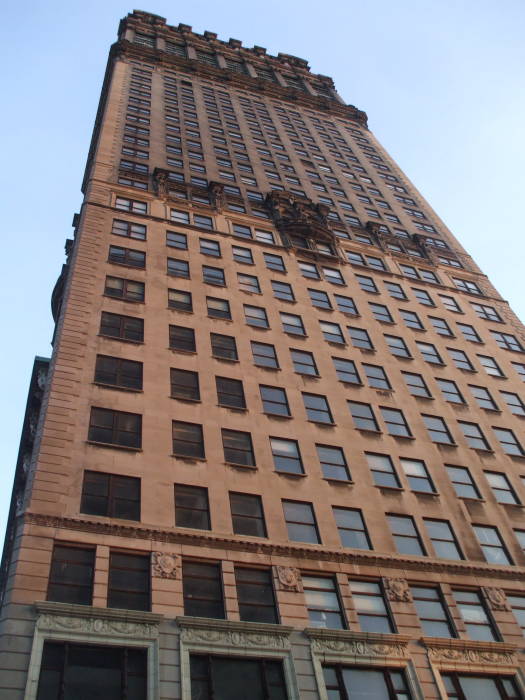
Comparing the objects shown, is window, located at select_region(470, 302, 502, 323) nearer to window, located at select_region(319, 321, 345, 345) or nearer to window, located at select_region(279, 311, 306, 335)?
window, located at select_region(319, 321, 345, 345)

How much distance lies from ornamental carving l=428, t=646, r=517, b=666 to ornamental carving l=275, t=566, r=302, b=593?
213 inches

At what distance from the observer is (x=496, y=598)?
1123 inches

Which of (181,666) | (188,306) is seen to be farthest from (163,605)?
(188,306)

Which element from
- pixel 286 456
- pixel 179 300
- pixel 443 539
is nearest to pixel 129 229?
pixel 179 300

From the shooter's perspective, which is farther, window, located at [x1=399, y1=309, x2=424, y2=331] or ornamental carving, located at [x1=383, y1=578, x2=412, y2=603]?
window, located at [x1=399, y1=309, x2=424, y2=331]

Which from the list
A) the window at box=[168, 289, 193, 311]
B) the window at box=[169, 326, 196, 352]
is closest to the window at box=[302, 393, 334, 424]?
the window at box=[169, 326, 196, 352]

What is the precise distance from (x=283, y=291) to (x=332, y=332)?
4.47m

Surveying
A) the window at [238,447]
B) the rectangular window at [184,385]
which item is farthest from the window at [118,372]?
the window at [238,447]

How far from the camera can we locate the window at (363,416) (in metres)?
35.5

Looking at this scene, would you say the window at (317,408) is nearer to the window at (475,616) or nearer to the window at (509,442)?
the window at (475,616)

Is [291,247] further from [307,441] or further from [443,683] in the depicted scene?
[443,683]

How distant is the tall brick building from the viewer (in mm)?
22391

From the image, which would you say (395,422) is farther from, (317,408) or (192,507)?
(192,507)

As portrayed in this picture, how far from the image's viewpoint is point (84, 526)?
2425 cm
